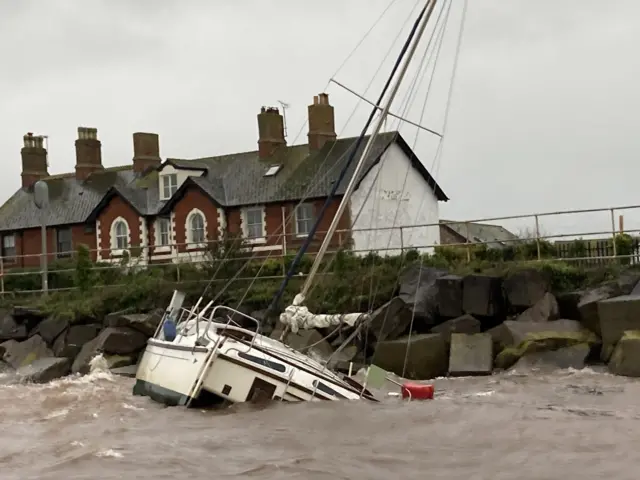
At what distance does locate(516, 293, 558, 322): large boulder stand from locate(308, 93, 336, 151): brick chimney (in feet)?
62.4

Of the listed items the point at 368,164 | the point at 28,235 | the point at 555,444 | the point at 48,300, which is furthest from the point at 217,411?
the point at 28,235

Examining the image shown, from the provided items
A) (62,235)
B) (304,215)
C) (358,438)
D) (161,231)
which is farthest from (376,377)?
(62,235)

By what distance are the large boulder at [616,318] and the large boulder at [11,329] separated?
18049 mm

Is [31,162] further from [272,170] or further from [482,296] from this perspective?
[482,296]

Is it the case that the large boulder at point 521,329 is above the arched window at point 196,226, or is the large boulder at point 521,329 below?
below

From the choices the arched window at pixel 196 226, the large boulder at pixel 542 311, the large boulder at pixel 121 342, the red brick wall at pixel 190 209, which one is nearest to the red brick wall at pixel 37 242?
the red brick wall at pixel 190 209

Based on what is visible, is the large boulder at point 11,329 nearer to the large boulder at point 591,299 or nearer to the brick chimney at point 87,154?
the large boulder at point 591,299

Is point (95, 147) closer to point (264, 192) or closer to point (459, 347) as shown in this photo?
point (264, 192)

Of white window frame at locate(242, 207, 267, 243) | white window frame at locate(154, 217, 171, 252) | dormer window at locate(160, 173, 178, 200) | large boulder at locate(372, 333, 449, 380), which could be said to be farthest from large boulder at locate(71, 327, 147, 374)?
dormer window at locate(160, 173, 178, 200)

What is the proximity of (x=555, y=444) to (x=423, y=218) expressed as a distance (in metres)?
26.5

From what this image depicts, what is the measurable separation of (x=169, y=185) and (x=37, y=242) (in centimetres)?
823

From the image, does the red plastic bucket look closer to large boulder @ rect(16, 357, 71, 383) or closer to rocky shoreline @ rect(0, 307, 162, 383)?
rocky shoreline @ rect(0, 307, 162, 383)

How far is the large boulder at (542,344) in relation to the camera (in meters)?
22.1

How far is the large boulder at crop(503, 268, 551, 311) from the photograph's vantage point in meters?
24.1
